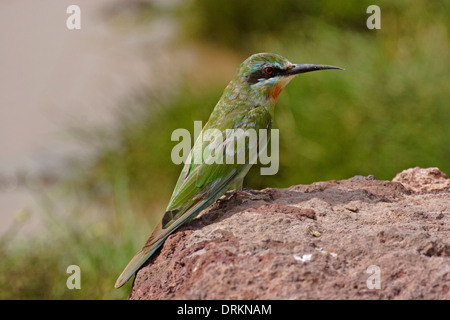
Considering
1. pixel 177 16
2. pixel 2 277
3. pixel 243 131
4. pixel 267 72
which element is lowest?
pixel 2 277

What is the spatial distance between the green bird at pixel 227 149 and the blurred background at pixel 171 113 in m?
1.51

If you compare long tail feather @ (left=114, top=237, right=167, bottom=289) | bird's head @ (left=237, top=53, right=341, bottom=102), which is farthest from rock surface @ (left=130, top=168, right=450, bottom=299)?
bird's head @ (left=237, top=53, right=341, bottom=102)

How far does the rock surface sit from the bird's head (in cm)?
60

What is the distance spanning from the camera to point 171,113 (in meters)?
6.99

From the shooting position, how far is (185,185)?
118 inches

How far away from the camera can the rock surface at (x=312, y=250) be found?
90.0 inches

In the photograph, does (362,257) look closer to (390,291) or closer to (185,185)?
(390,291)

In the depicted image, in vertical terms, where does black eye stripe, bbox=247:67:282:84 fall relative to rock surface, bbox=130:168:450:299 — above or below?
above

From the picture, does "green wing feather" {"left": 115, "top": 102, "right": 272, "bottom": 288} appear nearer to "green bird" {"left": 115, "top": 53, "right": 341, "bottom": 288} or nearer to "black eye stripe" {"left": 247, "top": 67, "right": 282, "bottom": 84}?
"green bird" {"left": 115, "top": 53, "right": 341, "bottom": 288}

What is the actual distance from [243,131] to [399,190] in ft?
2.40

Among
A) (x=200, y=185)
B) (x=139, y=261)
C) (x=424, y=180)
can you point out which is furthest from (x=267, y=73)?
(x=139, y=261)

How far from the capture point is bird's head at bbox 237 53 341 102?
3398mm
